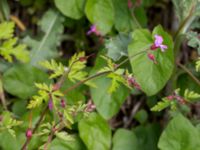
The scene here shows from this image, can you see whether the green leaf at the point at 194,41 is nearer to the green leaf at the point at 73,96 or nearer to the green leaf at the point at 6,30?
the green leaf at the point at 73,96

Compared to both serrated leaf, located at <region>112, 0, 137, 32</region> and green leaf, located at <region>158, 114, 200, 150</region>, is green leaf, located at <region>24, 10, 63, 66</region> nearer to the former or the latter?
serrated leaf, located at <region>112, 0, 137, 32</region>

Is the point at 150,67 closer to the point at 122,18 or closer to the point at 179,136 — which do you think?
the point at 179,136

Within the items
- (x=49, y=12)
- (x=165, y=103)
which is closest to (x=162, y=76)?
(x=165, y=103)

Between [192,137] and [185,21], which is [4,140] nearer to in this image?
[192,137]

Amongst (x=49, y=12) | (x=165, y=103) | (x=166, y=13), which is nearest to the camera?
(x=165, y=103)

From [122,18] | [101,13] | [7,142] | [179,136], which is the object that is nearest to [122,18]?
[122,18]

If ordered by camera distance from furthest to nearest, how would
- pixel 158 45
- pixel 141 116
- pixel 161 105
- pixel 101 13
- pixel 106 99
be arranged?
pixel 141 116, pixel 101 13, pixel 106 99, pixel 161 105, pixel 158 45
